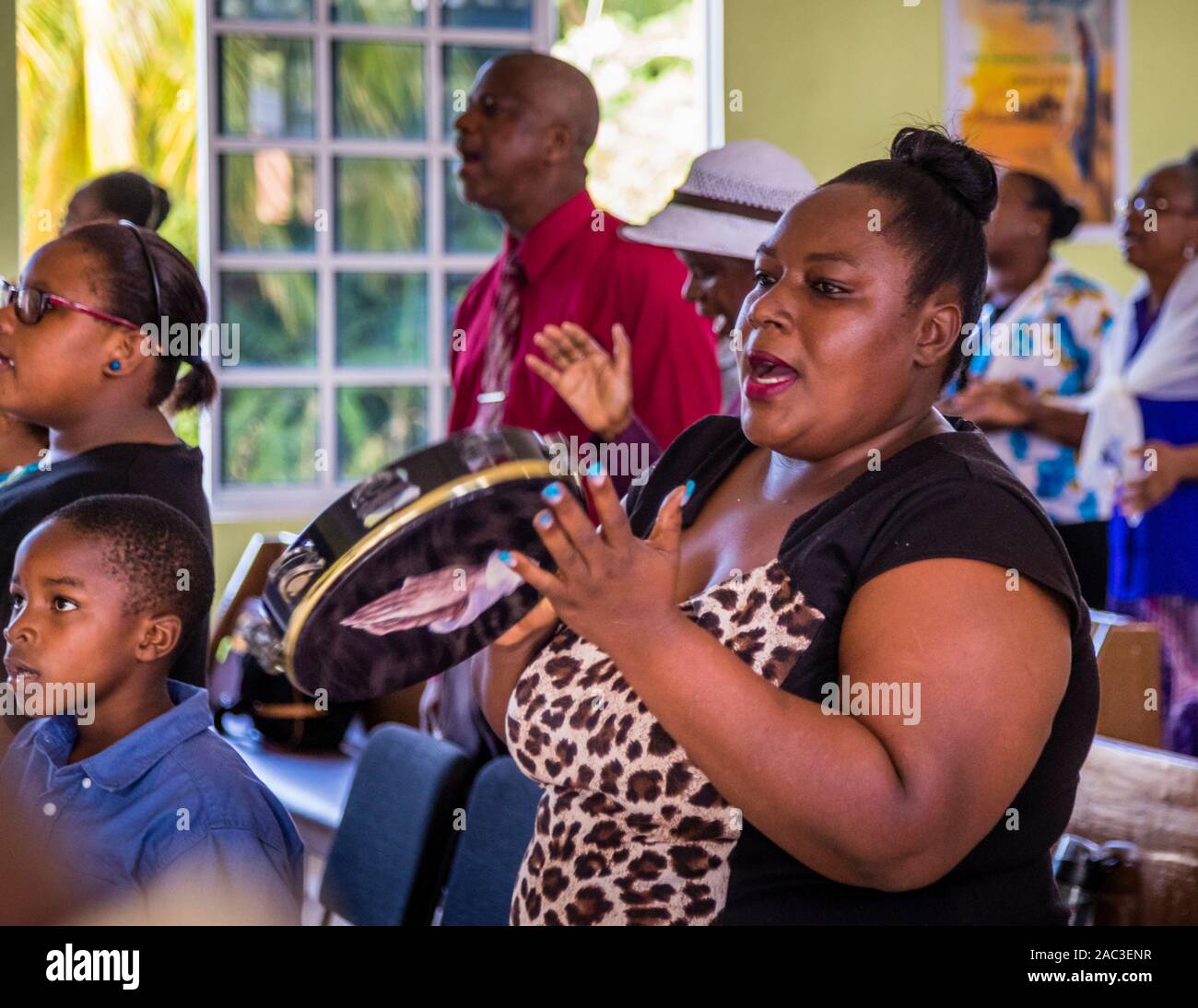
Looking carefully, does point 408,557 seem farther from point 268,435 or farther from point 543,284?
point 268,435

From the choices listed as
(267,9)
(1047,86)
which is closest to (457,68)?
(267,9)

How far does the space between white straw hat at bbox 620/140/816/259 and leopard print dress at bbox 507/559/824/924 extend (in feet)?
3.95

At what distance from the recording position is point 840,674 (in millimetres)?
Result: 1182

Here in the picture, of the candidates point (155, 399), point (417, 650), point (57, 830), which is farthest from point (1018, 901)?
point (155, 399)

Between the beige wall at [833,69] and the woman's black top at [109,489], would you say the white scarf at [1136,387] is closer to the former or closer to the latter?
the beige wall at [833,69]

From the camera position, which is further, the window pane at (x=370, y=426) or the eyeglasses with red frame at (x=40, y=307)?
the window pane at (x=370, y=426)

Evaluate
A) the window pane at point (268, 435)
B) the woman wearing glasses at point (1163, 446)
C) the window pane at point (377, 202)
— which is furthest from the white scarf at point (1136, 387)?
the window pane at point (268, 435)

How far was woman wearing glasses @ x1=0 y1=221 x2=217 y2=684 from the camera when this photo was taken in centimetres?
175

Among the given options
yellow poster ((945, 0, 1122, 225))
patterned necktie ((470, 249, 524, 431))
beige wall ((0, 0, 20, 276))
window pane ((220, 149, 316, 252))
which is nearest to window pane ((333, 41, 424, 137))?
window pane ((220, 149, 316, 252))

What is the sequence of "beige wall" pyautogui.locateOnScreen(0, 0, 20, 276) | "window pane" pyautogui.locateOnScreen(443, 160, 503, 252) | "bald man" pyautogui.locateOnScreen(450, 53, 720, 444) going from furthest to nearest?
"window pane" pyautogui.locateOnScreen(443, 160, 503, 252)
"beige wall" pyautogui.locateOnScreen(0, 0, 20, 276)
"bald man" pyautogui.locateOnScreen(450, 53, 720, 444)

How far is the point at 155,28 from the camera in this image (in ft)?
19.3

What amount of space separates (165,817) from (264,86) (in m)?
3.99

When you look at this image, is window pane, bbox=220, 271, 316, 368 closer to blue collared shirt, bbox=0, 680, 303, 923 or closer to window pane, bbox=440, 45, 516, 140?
window pane, bbox=440, 45, 516, 140

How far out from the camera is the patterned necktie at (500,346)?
2.92 meters
